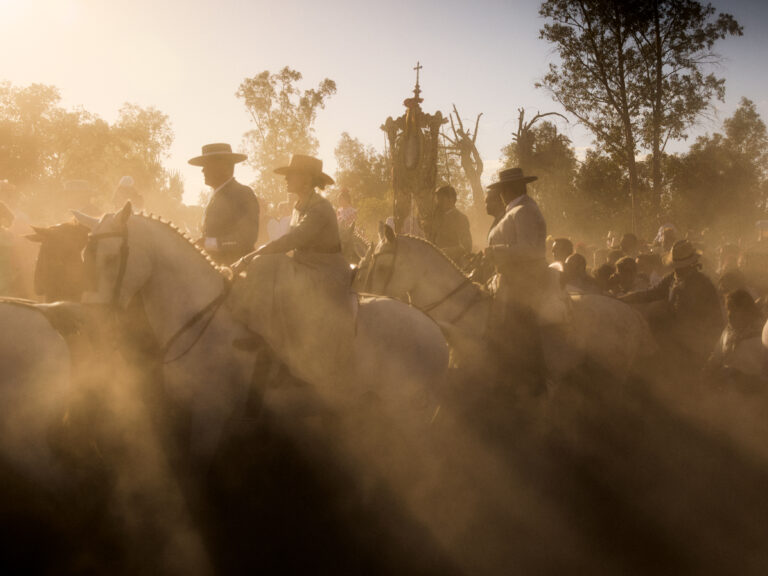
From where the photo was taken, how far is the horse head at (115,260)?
13.3ft

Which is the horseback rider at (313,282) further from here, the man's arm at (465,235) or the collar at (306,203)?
the man's arm at (465,235)

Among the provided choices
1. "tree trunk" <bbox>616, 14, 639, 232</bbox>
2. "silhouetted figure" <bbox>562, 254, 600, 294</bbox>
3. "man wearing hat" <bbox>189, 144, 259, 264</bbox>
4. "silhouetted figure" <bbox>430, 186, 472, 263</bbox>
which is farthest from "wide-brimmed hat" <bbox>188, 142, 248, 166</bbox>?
"tree trunk" <bbox>616, 14, 639, 232</bbox>

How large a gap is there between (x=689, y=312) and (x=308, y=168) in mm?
5234

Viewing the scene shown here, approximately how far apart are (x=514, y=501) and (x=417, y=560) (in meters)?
1.25

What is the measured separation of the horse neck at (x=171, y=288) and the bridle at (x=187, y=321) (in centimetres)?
A: 3

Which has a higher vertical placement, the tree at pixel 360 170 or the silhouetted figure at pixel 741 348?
the tree at pixel 360 170

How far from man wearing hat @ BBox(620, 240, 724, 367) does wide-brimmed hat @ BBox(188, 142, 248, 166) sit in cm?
550

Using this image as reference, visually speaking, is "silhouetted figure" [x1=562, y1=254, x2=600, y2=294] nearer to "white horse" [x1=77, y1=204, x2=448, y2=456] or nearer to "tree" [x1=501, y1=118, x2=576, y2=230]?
"white horse" [x1=77, y1=204, x2=448, y2=456]

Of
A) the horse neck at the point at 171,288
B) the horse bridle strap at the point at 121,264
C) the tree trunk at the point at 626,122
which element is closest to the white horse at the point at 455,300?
the horse neck at the point at 171,288

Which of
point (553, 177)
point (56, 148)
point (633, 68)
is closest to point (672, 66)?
point (633, 68)

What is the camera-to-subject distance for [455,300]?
6.60 meters

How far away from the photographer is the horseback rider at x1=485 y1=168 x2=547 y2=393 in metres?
5.80

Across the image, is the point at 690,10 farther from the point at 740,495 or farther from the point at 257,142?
the point at 257,142

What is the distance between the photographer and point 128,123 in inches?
2117
